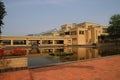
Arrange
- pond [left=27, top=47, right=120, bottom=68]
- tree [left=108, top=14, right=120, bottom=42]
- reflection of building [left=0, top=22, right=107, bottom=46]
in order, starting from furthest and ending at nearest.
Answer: reflection of building [left=0, top=22, right=107, bottom=46] → tree [left=108, top=14, right=120, bottom=42] → pond [left=27, top=47, right=120, bottom=68]

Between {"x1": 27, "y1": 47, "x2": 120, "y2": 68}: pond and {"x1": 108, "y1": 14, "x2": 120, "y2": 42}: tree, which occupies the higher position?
{"x1": 108, "y1": 14, "x2": 120, "y2": 42}: tree

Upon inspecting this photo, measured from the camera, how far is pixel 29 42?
56719mm

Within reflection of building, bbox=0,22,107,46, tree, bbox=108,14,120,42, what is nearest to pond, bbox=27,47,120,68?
tree, bbox=108,14,120,42

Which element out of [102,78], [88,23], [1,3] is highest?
[88,23]

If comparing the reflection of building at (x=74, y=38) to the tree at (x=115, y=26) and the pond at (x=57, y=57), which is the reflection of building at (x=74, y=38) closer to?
the tree at (x=115, y=26)

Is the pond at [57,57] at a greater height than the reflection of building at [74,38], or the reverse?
the reflection of building at [74,38]

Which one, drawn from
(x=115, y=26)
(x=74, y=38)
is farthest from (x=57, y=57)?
(x=74, y=38)

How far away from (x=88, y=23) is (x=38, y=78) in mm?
63541

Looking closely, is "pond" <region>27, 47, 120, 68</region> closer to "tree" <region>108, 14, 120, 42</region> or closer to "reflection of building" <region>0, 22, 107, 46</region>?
"tree" <region>108, 14, 120, 42</region>

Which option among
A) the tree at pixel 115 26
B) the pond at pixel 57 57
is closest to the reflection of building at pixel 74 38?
the tree at pixel 115 26

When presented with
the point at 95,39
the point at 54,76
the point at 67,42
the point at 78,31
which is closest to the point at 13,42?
the point at 67,42

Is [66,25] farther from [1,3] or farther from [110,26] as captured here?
[1,3]

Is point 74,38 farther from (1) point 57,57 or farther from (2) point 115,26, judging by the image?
(1) point 57,57

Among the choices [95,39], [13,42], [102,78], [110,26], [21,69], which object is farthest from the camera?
[95,39]
